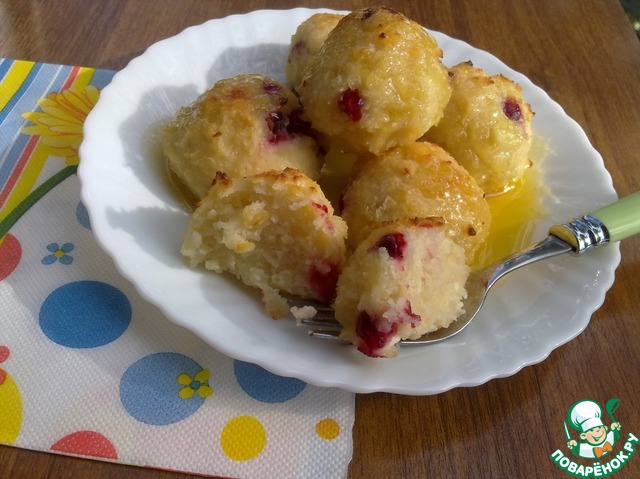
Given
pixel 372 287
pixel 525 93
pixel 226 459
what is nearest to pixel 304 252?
pixel 372 287

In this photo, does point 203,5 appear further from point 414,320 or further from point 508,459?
point 508,459

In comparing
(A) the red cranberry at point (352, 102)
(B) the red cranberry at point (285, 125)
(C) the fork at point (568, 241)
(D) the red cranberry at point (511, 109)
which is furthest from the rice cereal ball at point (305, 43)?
(C) the fork at point (568, 241)

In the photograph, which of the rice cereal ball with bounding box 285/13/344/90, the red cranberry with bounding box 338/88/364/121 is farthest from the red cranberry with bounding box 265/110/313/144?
the rice cereal ball with bounding box 285/13/344/90

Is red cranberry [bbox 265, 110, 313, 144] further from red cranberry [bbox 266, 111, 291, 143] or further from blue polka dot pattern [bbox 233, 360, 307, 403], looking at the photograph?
blue polka dot pattern [bbox 233, 360, 307, 403]

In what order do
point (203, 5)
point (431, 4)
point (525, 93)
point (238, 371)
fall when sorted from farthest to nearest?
point (431, 4)
point (203, 5)
point (525, 93)
point (238, 371)

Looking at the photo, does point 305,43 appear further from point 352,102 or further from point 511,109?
point 511,109

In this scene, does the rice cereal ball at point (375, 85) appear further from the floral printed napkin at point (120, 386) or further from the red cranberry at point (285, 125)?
the floral printed napkin at point (120, 386)

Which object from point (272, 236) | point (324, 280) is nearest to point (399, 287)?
point (324, 280)

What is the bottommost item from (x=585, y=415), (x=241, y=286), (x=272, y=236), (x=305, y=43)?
(x=585, y=415)
